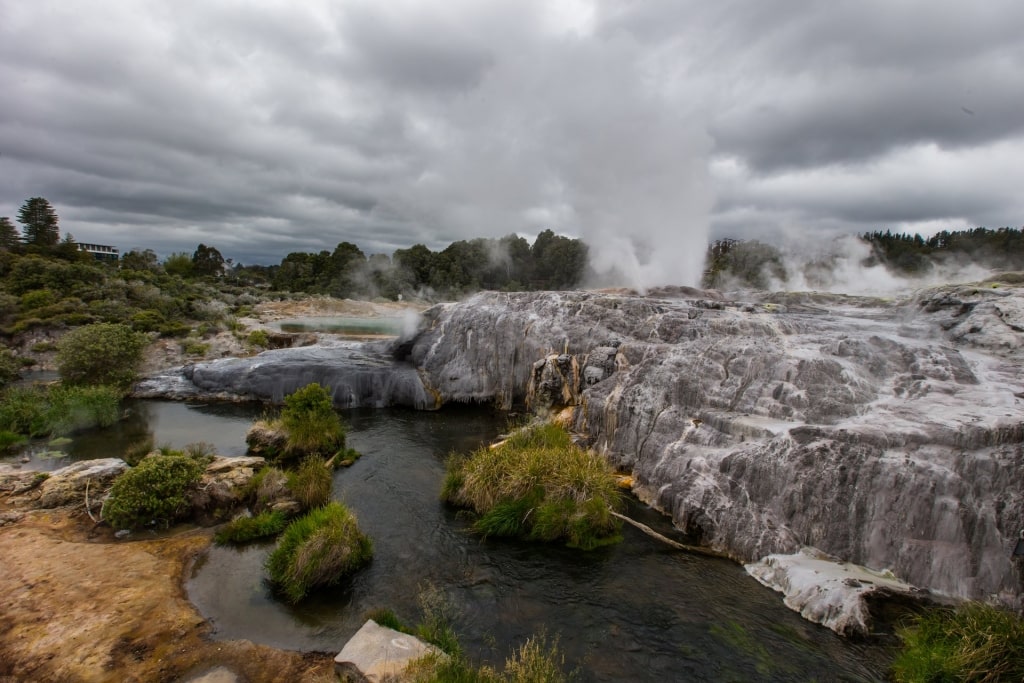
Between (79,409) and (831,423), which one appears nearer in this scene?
(831,423)

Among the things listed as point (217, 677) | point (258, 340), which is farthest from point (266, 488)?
point (258, 340)

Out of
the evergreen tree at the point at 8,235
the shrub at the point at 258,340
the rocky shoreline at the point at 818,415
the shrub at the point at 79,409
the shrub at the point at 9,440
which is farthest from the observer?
the evergreen tree at the point at 8,235

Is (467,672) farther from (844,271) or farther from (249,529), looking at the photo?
(844,271)

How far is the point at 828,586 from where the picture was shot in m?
9.21

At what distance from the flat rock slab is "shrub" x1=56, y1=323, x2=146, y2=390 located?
23.9 m

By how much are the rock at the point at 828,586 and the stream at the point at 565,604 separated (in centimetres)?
26

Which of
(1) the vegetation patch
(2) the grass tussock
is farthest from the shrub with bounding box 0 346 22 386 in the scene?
(2) the grass tussock

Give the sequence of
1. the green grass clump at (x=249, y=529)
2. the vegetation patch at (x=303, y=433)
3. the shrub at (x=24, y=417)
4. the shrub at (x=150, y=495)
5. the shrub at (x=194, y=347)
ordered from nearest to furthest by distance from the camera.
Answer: the green grass clump at (x=249, y=529), the shrub at (x=150, y=495), the vegetation patch at (x=303, y=433), the shrub at (x=24, y=417), the shrub at (x=194, y=347)

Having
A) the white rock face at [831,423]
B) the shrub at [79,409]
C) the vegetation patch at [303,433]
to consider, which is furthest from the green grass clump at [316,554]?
the shrub at [79,409]

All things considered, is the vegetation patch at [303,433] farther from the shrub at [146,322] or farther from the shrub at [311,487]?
the shrub at [146,322]

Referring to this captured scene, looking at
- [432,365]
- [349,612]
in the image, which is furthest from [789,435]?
[432,365]

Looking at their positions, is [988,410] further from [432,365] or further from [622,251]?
[622,251]

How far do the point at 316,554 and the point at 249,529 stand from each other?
3164 mm

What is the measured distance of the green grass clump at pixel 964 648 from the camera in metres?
6.32
